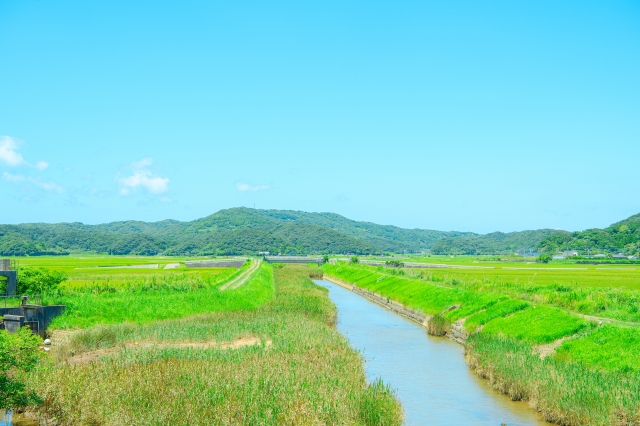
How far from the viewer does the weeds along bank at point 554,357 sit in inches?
559

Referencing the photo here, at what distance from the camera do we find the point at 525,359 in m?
19.1

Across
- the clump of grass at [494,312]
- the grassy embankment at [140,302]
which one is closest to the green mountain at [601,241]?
the clump of grass at [494,312]

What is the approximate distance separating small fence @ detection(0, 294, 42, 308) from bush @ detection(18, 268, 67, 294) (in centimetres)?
363

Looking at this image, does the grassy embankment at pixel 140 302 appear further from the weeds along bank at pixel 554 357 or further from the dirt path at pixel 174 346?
the weeds along bank at pixel 554 357

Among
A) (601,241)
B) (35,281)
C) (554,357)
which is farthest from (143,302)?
(601,241)

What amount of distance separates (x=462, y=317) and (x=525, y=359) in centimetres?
1332

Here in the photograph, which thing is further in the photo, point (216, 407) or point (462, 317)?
point (462, 317)

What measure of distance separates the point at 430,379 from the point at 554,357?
4300 mm

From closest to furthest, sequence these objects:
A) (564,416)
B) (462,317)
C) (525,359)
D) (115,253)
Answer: (564,416) < (525,359) < (462,317) < (115,253)

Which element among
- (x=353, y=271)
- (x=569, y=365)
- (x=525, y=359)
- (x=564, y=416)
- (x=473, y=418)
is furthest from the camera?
(x=353, y=271)

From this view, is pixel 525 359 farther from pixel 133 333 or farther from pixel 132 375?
pixel 133 333

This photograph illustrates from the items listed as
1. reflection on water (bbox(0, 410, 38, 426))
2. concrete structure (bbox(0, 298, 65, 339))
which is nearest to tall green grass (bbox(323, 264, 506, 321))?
concrete structure (bbox(0, 298, 65, 339))

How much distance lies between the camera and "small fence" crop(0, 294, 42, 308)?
2819 cm

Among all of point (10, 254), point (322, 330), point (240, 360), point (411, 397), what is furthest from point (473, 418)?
point (10, 254)
